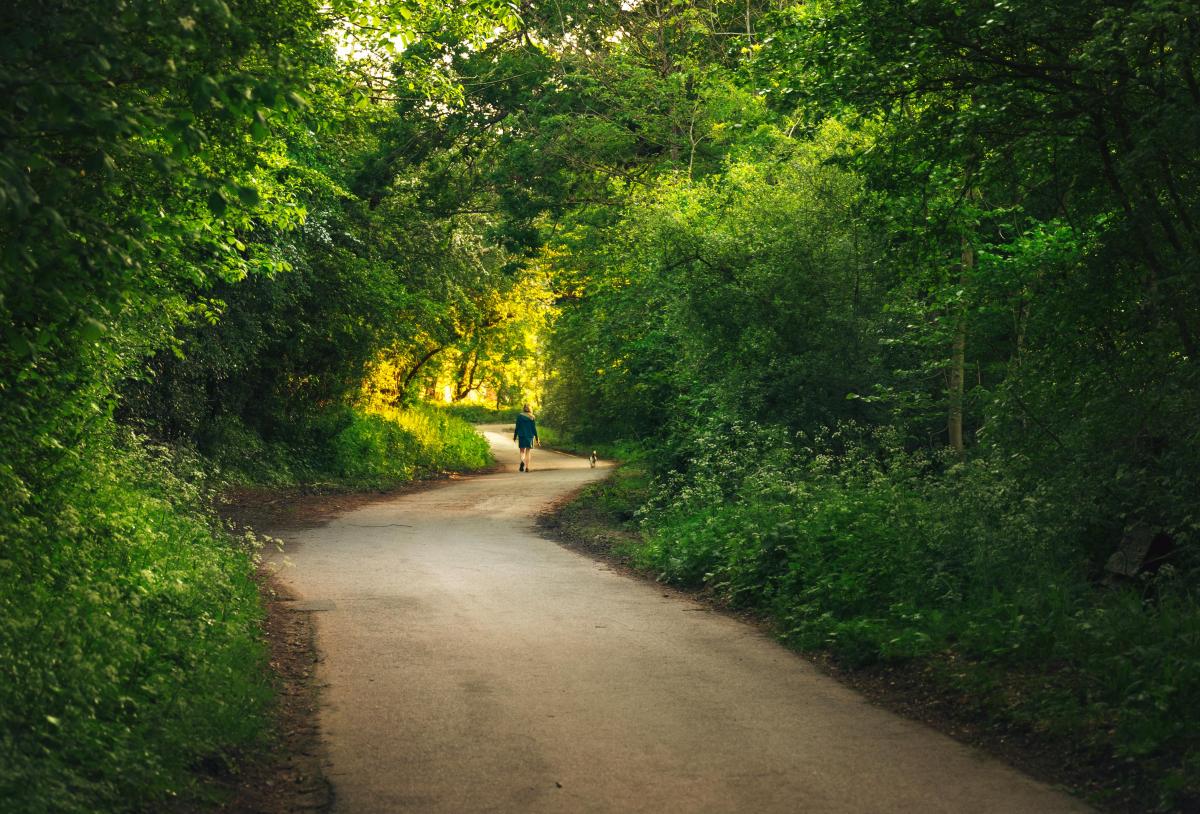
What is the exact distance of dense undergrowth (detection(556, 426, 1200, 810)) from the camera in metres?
6.85

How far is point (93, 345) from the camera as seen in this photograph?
917 centimetres

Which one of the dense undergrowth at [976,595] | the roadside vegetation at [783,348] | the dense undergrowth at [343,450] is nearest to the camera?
the roadside vegetation at [783,348]

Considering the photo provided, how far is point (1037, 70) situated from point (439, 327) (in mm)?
25466

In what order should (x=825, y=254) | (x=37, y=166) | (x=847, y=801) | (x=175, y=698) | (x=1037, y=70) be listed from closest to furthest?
(x=37, y=166), (x=847, y=801), (x=175, y=698), (x=1037, y=70), (x=825, y=254)

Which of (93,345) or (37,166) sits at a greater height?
(37,166)

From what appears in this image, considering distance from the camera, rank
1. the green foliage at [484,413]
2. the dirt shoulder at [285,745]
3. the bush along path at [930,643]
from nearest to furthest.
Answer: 1. the dirt shoulder at [285,745]
2. the bush along path at [930,643]
3. the green foliage at [484,413]

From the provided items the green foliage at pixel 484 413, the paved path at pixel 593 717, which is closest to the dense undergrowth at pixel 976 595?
the paved path at pixel 593 717

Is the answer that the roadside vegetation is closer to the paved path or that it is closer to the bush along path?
the bush along path

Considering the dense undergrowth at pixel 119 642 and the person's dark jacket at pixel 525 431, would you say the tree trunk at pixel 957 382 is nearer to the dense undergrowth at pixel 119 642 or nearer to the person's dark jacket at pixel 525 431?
the dense undergrowth at pixel 119 642

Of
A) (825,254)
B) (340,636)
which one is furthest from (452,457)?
(340,636)

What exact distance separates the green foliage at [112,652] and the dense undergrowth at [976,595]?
519cm

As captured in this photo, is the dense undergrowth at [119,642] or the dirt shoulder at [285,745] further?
the dirt shoulder at [285,745]

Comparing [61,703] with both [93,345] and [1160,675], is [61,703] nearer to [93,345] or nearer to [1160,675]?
[93,345]

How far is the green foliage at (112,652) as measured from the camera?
18.1 ft
